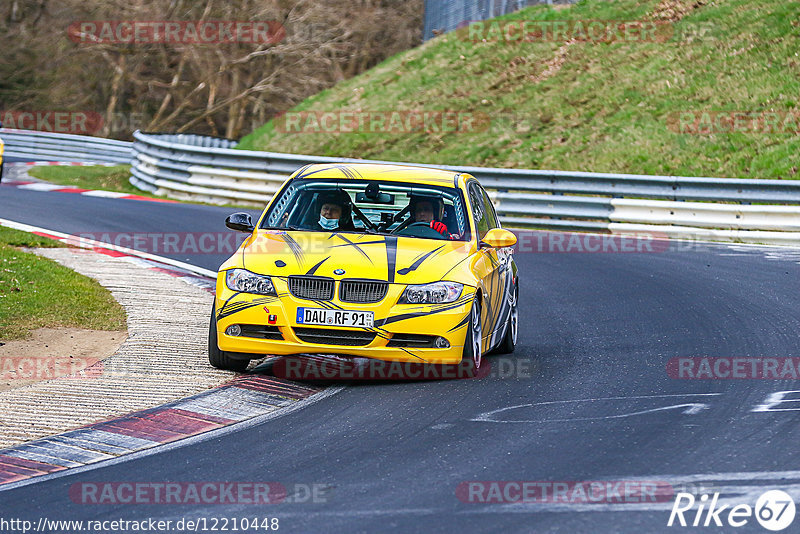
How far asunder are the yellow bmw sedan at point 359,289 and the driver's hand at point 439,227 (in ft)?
0.05

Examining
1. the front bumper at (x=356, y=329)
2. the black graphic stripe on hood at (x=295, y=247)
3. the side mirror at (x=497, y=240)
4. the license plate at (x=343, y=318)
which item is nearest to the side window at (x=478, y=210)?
the side mirror at (x=497, y=240)

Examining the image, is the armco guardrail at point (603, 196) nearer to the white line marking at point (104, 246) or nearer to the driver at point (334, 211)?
the white line marking at point (104, 246)

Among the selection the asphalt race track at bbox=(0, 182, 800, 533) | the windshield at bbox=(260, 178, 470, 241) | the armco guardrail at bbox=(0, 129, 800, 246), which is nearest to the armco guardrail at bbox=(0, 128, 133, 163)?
the armco guardrail at bbox=(0, 129, 800, 246)

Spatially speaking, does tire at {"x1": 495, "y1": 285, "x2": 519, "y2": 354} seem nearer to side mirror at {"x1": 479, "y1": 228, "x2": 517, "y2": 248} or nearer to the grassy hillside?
side mirror at {"x1": 479, "y1": 228, "x2": 517, "y2": 248}

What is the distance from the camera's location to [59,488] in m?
5.86

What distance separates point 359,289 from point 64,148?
28783 mm

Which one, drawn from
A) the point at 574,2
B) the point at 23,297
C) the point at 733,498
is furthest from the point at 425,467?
the point at 574,2

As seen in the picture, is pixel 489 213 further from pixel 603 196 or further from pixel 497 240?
pixel 603 196

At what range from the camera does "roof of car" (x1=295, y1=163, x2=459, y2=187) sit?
986 cm

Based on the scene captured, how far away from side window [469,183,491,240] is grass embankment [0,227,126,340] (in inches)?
128

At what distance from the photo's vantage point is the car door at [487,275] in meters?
9.08

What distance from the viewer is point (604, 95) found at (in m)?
28.2

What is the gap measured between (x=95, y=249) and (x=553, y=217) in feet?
28.8

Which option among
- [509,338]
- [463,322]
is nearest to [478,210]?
[509,338]
